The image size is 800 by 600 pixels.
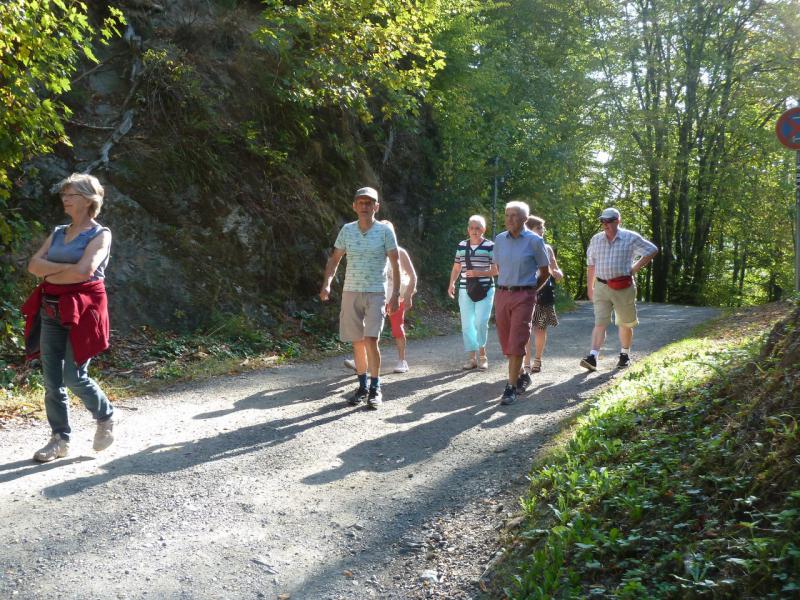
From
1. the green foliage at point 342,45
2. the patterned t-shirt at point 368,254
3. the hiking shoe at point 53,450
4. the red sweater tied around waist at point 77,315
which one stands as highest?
the green foliage at point 342,45

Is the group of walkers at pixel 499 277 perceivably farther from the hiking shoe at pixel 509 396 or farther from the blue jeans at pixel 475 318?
the blue jeans at pixel 475 318

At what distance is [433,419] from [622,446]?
96.4 inches

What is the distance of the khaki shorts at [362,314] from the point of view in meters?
7.21

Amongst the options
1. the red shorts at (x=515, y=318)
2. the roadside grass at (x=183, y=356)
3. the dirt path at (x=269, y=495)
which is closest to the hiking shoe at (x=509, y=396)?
the dirt path at (x=269, y=495)

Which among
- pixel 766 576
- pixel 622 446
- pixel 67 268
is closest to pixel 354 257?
pixel 67 268

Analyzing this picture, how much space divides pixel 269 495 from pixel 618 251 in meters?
6.26

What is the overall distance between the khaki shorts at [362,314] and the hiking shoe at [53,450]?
2.96m

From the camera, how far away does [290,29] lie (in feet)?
38.5

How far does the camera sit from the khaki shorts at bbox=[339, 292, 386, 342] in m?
7.21

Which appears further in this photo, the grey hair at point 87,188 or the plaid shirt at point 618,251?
the plaid shirt at point 618,251

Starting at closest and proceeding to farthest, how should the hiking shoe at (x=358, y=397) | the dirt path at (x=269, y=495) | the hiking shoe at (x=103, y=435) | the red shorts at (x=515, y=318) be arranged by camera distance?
the dirt path at (x=269, y=495) → the hiking shoe at (x=103, y=435) → the hiking shoe at (x=358, y=397) → the red shorts at (x=515, y=318)

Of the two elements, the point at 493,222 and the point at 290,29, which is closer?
the point at 290,29

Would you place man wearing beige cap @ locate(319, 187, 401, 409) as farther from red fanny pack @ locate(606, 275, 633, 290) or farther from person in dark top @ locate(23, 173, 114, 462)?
red fanny pack @ locate(606, 275, 633, 290)

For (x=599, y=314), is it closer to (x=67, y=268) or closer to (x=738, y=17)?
(x=67, y=268)
